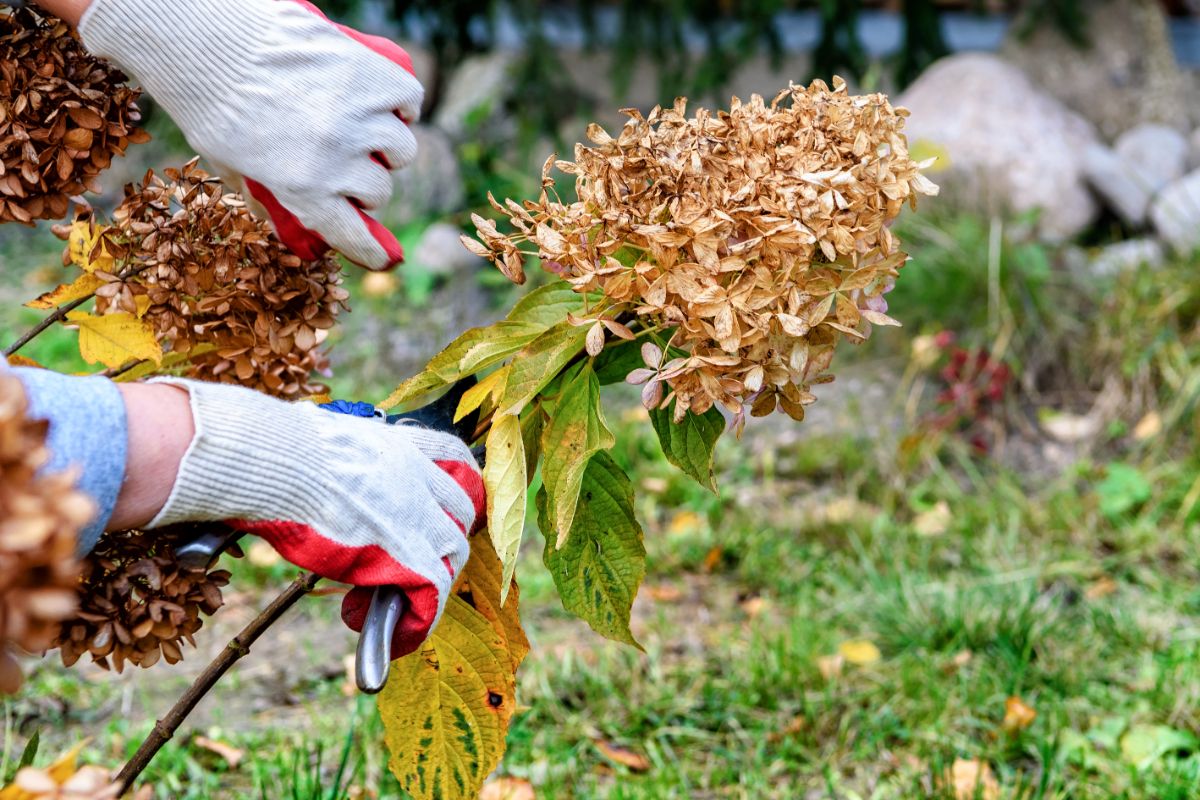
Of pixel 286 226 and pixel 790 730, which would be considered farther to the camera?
pixel 790 730

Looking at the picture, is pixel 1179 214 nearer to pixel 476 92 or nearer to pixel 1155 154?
pixel 1155 154

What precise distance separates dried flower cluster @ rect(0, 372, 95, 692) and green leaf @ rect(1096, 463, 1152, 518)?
8.63 ft

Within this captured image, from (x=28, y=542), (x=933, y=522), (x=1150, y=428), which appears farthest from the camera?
(x=1150, y=428)

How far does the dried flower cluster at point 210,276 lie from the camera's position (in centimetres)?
115

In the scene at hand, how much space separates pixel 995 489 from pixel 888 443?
30cm

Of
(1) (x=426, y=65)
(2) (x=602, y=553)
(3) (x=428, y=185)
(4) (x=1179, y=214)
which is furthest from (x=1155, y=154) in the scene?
(2) (x=602, y=553)

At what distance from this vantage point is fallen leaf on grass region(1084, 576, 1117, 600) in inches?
96.9

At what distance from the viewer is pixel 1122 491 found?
2807mm

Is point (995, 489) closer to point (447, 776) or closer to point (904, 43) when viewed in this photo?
point (447, 776)

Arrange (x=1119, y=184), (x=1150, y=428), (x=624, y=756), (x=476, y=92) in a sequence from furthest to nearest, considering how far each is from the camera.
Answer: (x=476, y=92), (x=1119, y=184), (x=1150, y=428), (x=624, y=756)

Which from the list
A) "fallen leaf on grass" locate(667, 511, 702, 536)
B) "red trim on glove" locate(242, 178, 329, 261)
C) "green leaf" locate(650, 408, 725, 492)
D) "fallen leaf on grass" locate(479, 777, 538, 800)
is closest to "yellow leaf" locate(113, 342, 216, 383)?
"red trim on glove" locate(242, 178, 329, 261)

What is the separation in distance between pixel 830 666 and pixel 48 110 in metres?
1.61

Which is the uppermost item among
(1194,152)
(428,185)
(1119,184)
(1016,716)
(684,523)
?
(1194,152)

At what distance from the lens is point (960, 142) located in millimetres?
3939
